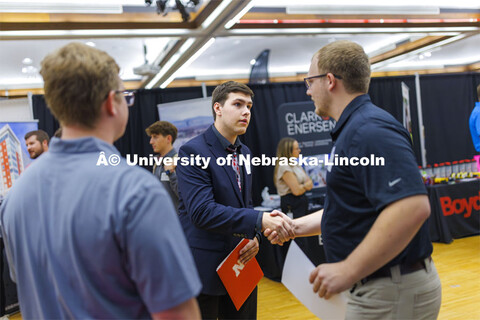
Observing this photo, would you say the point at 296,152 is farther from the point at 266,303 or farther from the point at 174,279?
the point at 174,279

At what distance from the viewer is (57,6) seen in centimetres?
424

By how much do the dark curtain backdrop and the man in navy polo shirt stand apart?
17.5 ft

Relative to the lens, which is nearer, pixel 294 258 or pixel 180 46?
pixel 294 258

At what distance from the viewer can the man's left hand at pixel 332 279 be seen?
1195 mm

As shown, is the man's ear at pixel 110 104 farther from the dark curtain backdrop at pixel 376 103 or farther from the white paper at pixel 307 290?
the dark curtain backdrop at pixel 376 103

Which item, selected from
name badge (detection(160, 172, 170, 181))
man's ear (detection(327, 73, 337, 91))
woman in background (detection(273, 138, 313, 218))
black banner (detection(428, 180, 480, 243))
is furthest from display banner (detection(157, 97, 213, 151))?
man's ear (detection(327, 73, 337, 91))

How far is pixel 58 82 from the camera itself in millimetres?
861

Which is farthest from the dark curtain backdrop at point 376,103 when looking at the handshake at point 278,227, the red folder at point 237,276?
the handshake at point 278,227

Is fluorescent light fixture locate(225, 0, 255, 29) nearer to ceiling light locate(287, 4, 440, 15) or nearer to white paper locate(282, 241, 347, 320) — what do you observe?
ceiling light locate(287, 4, 440, 15)

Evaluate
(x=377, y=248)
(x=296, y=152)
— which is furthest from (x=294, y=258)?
(x=296, y=152)

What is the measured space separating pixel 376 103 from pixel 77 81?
7799 mm

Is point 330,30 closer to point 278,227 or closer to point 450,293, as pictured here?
point 450,293

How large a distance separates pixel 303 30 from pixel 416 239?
4538 millimetres

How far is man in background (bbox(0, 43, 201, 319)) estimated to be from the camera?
2.69ft
